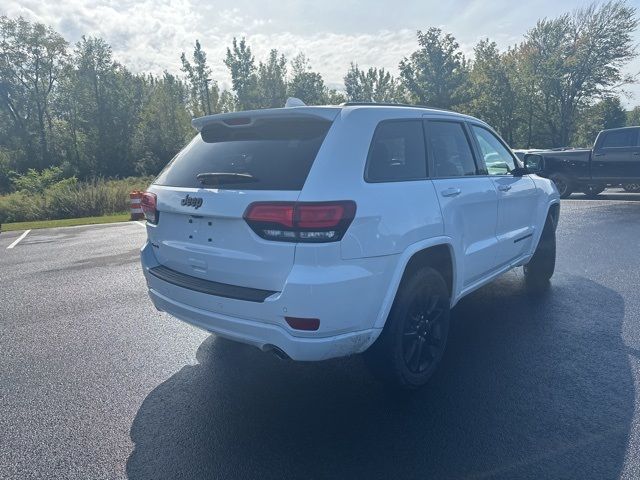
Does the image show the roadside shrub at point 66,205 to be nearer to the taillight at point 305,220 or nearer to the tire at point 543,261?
the tire at point 543,261

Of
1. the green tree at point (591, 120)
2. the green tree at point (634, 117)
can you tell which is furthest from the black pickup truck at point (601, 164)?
the green tree at point (634, 117)

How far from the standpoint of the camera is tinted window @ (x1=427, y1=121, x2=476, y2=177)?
359 centimetres

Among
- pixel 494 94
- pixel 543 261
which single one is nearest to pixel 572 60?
pixel 494 94

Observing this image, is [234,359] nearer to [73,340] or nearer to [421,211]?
[73,340]

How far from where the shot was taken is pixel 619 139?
531 inches

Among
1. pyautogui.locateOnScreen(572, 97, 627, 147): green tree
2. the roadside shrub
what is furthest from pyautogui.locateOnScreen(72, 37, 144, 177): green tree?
pyautogui.locateOnScreen(572, 97, 627, 147): green tree

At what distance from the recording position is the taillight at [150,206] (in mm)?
3432

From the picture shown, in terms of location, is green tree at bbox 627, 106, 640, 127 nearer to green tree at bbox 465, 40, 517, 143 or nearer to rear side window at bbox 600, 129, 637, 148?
green tree at bbox 465, 40, 517, 143

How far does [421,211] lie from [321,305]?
1.04m

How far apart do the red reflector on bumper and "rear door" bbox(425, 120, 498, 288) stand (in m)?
1.34

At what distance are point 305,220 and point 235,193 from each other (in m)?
0.53

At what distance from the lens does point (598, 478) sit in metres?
2.35

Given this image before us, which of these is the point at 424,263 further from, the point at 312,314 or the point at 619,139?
the point at 619,139

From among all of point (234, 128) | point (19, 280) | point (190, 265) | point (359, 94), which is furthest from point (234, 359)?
point (359, 94)
